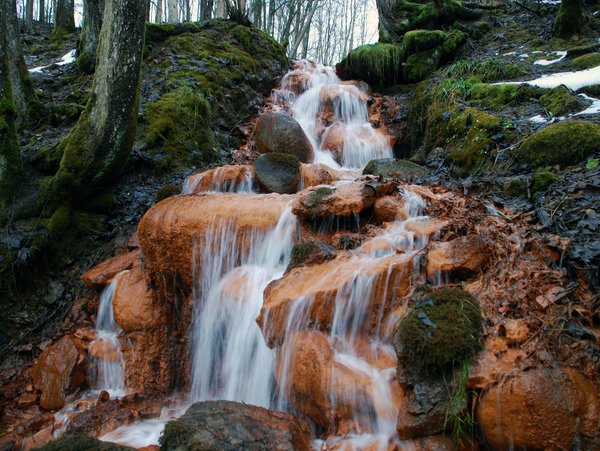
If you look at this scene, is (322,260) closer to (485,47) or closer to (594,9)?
(485,47)

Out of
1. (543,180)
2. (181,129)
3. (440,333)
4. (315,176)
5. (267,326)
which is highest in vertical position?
(181,129)

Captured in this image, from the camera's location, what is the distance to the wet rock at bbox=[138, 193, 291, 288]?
5055mm

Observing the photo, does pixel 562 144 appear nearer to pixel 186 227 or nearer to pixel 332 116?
pixel 186 227

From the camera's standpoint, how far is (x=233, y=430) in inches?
115

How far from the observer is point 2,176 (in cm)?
602

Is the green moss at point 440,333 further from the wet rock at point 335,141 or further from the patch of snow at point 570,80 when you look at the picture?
the wet rock at point 335,141

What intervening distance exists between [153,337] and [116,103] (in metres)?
3.77

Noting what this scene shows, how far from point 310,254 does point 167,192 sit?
11.6 ft

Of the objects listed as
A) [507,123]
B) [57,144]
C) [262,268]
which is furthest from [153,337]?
[507,123]

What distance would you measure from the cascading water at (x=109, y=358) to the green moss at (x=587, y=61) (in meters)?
9.31

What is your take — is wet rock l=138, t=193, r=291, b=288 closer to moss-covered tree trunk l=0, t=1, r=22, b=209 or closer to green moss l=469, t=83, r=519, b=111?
moss-covered tree trunk l=0, t=1, r=22, b=209

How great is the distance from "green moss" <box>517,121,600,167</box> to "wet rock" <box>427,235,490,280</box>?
7.50 feet

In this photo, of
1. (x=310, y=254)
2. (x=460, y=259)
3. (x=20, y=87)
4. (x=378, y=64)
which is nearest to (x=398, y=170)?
(x=310, y=254)

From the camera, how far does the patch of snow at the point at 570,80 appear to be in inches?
263
